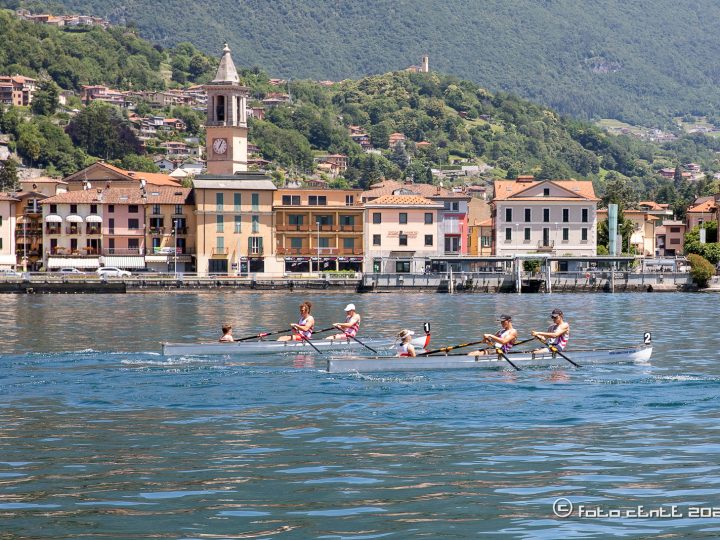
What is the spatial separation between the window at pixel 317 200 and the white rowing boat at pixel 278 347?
7717cm

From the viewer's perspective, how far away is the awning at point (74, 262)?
11915 centimetres

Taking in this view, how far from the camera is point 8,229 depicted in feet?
405

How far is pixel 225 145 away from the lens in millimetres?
126875

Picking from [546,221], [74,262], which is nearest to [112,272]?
[74,262]

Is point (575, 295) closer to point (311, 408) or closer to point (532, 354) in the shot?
point (532, 354)

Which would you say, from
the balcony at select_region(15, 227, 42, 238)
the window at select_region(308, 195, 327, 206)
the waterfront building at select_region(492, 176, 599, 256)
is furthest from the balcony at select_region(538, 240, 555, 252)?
the balcony at select_region(15, 227, 42, 238)

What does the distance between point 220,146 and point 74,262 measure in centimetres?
1892

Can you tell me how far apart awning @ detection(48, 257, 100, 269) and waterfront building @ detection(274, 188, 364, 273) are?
57.2 feet

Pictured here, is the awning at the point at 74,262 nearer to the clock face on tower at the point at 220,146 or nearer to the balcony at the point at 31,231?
the balcony at the point at 31,231

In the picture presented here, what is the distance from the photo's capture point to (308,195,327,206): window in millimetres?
121625

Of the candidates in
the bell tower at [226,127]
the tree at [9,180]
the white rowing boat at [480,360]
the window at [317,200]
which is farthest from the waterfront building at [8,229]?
the white rowing boat at [480,360]

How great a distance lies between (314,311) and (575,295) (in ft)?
106

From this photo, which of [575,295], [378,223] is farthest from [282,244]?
[575,295]

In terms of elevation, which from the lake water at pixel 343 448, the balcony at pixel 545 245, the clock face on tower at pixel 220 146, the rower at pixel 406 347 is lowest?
the lake water at pixel 343 448
